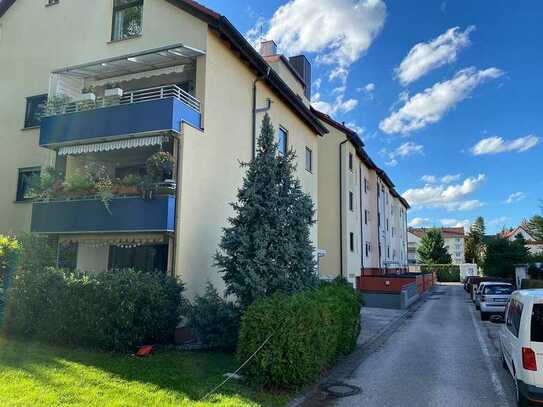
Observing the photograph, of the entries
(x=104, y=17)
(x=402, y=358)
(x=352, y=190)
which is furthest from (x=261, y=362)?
(x=352, y=190)

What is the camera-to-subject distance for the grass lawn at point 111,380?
6693mm

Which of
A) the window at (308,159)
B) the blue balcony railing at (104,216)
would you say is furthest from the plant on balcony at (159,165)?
the window at (308,159)

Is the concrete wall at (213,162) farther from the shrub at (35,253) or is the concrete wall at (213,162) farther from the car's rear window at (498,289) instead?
the car's rear window at (498,289)

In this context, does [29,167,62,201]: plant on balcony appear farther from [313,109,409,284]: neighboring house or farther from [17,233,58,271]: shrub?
[313,109,409,284]: neighboring house

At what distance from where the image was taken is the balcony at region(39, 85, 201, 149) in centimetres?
1294

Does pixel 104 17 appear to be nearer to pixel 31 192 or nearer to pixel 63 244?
pixel 31 192

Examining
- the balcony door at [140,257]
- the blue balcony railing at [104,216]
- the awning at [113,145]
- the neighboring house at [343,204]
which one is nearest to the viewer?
the blue balcony railing at [104,216]

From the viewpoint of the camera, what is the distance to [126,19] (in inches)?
638

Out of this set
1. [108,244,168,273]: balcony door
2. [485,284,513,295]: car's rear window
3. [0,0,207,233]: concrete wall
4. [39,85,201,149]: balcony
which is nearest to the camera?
[39,85,201,149]: balcony

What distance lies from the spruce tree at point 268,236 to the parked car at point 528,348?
5.17 m

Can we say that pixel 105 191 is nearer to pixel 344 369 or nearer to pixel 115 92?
pixel 115 92

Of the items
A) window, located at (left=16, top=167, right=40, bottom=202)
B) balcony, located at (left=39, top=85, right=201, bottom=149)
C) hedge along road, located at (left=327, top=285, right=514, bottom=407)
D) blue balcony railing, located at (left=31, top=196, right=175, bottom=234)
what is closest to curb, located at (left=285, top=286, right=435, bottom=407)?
hedge along road, located at (left=327, top=285, right=514, bottom=407)

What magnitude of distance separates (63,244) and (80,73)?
6.38m

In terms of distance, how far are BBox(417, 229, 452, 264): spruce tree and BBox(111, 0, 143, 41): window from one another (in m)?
70.5
